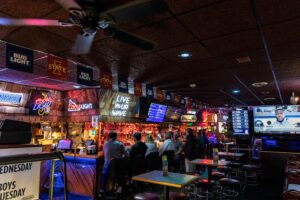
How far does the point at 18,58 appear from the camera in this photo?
4547 mm

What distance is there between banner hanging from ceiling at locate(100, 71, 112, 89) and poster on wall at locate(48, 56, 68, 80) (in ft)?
3.99

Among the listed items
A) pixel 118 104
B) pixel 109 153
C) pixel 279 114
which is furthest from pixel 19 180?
pixel 279 114

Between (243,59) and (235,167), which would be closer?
(243,59)

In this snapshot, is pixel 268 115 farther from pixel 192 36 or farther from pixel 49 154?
pixel 49 154

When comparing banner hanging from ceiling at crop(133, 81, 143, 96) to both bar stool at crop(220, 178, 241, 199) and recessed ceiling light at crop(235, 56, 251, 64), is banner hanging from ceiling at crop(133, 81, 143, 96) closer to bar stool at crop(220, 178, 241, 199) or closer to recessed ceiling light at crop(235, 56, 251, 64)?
recessed ceiling light at crop(235, 56, 251, 64)

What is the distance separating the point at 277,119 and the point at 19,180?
766cm

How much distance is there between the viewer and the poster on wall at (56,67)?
16.9 feet

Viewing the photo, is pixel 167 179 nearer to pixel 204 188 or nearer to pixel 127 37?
pixel 204 188

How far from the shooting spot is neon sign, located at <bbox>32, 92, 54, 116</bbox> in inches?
346

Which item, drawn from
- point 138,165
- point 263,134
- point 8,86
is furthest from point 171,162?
point 8,86

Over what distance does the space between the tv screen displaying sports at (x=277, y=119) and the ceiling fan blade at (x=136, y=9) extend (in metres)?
6.42

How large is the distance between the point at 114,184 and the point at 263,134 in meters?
5.14

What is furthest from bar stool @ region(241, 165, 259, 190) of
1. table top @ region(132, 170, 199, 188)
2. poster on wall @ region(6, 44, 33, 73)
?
poster on wall @ region(6, 44, 33, 73)

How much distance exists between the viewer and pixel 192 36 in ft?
13.4
